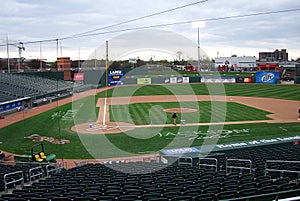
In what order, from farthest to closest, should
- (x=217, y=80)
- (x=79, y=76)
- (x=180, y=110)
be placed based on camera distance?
(x=217, y=80)
(x=79, y=76)
(x=180, y=110)

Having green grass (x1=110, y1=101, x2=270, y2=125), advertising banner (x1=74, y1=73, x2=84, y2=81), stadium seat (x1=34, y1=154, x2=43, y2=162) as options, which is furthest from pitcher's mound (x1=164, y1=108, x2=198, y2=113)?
advertising banner (x1=74, y1=73, x2=84, y2=81)

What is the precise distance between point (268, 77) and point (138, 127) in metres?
50.2

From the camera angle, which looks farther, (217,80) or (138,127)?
(217,80)

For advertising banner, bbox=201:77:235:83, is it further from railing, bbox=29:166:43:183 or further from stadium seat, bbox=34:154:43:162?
railing, bbox=29:166:43:183

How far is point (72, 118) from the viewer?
112 feet

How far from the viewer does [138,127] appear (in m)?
28.5

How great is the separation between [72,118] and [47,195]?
26820 millimetres

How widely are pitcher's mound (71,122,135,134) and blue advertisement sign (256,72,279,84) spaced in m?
49.2

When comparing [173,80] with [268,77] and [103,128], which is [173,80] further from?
[103,128]

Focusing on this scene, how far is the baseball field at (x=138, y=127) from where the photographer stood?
74.5 ft

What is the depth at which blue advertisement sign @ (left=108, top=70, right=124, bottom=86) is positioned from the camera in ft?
228

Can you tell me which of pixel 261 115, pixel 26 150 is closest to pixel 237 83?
pixel 261 115

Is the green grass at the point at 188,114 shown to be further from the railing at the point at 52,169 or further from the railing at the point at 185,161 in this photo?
the railing at the point at 52,169

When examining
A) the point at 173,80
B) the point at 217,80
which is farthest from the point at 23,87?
the point at 217,80
